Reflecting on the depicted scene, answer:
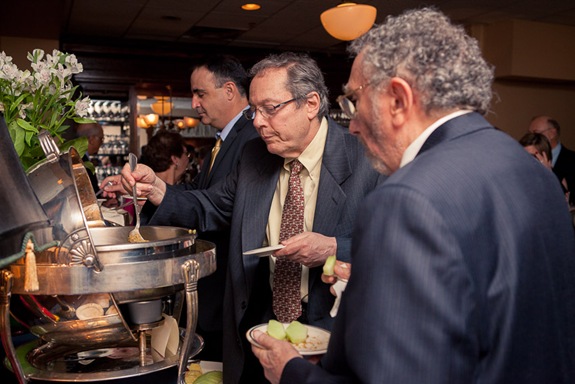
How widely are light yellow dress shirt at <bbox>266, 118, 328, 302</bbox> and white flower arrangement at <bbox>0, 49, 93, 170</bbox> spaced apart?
0.71m

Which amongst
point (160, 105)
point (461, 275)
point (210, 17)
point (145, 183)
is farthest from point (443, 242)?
point (160, 105)

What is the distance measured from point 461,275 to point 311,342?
2.01ft

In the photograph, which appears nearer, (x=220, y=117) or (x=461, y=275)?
(x=461, y=275)

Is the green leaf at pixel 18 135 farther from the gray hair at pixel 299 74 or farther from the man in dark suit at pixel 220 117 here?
the man in dark suit at pixel 220 117

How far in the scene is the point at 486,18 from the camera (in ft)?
24.0

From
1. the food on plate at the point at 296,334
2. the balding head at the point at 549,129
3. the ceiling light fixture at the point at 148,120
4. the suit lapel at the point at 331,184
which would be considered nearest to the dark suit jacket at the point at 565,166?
the balding head at the point at 549,129

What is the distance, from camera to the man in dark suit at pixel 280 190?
193 cm

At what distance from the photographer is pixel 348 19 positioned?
486 centimetres

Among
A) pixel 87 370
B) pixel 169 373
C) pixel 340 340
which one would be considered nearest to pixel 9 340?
pixel 87 370

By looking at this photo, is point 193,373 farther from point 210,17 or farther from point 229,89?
point 210,17

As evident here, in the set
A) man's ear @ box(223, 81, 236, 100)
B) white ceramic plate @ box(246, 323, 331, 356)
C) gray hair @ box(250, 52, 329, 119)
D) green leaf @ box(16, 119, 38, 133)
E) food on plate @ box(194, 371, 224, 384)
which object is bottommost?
food on plate @ box(194, 371, 224, 384)

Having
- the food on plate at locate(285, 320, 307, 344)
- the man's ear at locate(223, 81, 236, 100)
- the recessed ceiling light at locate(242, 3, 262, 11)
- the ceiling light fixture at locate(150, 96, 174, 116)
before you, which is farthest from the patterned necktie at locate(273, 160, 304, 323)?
the ceiling light fixture at locate(150, 96, 174, 116)

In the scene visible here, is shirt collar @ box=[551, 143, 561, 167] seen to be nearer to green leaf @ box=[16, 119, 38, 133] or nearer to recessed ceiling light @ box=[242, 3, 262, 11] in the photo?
recessed ceiling light @ box=[242, 3, 262, 11]

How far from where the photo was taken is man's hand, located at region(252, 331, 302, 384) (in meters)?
1.12
